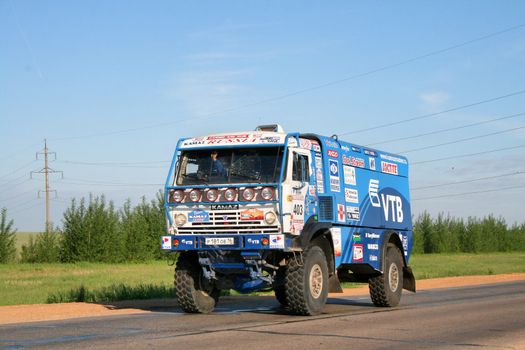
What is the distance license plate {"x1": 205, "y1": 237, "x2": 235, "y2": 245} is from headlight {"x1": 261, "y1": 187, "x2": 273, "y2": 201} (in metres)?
0.99

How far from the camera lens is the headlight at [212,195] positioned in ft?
49.6

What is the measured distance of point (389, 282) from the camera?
1894cm

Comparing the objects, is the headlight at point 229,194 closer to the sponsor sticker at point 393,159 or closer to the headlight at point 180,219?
→ the headlight at point 180,219

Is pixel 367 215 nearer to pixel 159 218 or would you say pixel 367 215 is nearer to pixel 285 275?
pixel 285 275

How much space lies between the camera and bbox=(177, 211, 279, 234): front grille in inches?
583

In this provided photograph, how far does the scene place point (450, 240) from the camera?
8456cm

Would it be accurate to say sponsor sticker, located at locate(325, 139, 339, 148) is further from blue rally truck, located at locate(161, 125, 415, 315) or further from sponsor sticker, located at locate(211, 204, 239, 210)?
sponsor sticker, located at locate(211, 204, 239, 210)

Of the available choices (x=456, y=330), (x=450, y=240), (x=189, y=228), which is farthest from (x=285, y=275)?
(x=450, y=240)

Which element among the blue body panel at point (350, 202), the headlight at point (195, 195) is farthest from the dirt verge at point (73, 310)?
the headlight at point (195, 195)

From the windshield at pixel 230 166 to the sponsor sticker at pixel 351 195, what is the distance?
2.69m

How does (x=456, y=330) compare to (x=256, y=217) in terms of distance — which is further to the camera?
(x=256, y=217)

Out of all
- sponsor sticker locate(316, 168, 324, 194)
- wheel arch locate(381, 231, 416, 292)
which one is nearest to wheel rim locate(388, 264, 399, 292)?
wheel arch locate(381, 231, 416, 292)

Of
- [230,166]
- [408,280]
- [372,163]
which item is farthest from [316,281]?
[408,280]

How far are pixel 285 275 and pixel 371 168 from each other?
4.86 m
